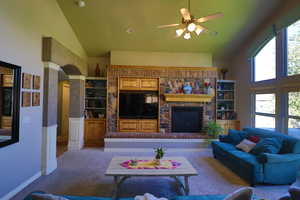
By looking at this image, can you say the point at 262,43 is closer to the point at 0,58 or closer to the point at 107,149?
the point at 107,149

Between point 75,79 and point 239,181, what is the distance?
5.21 meters

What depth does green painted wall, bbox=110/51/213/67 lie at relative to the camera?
659cm

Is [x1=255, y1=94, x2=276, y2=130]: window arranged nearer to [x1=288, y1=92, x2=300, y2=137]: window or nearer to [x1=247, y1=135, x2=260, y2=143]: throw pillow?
[x1=288, y1=92, x2=300, y2=137]: window

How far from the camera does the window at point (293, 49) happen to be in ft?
13.9


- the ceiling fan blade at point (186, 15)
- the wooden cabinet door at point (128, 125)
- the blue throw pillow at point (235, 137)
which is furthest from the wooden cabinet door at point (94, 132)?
the ceiling fan blade at point (186, 15)

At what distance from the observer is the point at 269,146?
355 cm

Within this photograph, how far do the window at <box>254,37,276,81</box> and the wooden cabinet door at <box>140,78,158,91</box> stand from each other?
3196mm

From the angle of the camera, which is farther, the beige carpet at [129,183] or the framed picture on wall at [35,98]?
the framed picture on wall at [35,98]

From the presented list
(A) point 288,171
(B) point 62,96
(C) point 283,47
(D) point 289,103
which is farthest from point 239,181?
(B) point 62,96

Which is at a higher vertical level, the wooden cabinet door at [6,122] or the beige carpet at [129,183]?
the wooden cabinet door at [6,122]

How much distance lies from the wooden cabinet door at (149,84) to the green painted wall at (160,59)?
24.2 inches

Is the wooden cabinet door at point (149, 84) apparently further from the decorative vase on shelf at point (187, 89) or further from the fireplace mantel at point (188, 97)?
the decorative vase on shelf at point (187, 89)

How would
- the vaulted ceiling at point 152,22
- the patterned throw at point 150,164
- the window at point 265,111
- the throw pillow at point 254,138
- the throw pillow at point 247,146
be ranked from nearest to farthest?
the patterned throw at point 150,164, the throw pillow at point 247,146, the throw pillow at point 254,138, the vaulted ceiling at point 152,22, the window at point 265,111

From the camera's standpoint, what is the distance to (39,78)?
3.58 m
